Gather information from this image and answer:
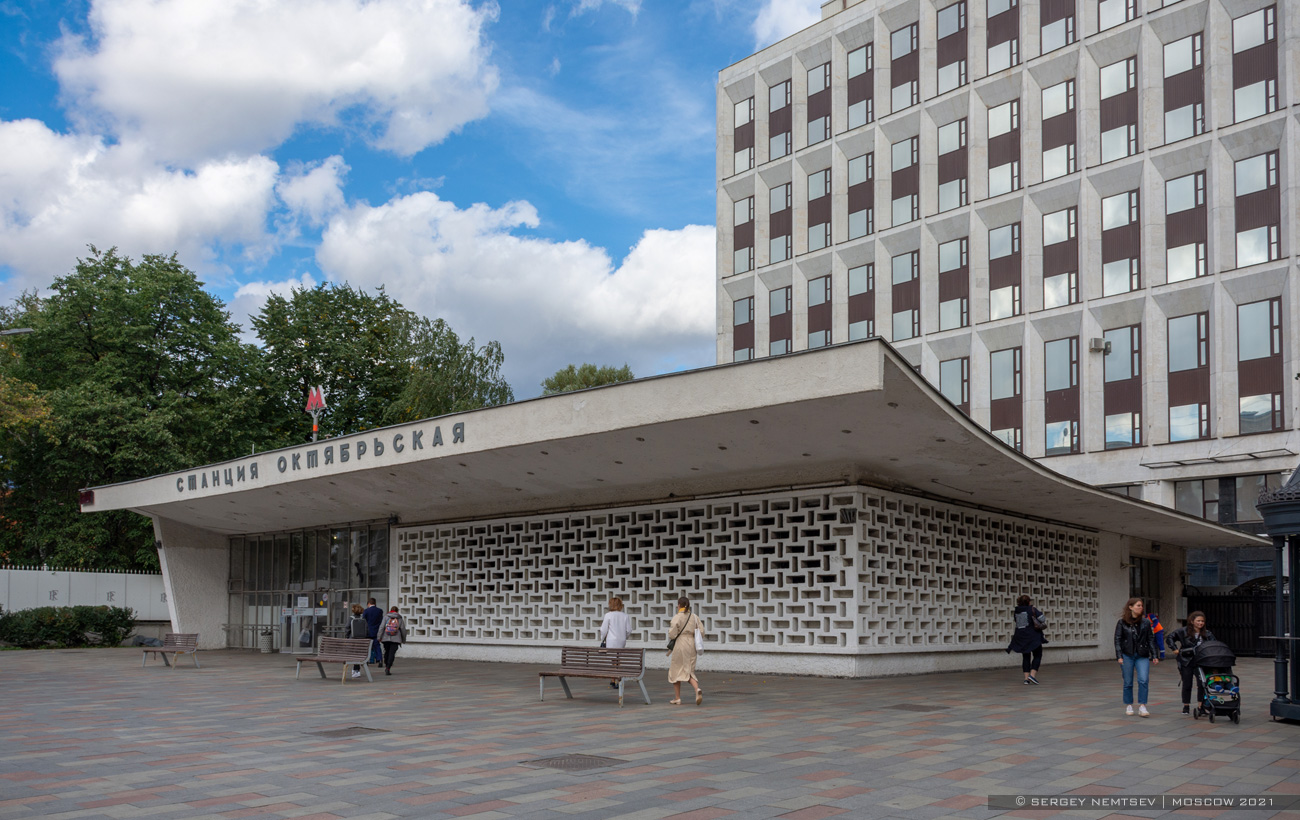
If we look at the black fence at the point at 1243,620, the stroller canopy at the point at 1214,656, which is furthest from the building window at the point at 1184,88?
the stroller canopy at the point at 1214,656

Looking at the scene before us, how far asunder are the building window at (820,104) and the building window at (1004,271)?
941 cm

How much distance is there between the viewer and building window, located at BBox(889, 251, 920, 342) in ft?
137

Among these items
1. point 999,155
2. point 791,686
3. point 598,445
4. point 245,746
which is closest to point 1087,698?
point 791,686

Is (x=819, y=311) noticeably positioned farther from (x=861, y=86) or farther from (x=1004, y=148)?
(x=1004, y=148)

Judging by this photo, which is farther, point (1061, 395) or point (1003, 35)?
point (1003, 35)

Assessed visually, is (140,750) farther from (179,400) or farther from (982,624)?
(179,400)

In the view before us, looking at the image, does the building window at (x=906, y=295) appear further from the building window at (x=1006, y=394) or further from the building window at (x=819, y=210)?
the building window at (x=819, y=210)

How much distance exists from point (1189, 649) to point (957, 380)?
28.8 metres

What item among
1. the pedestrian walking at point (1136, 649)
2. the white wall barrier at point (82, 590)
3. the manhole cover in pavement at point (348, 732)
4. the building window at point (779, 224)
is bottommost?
the white wall barrier at point (82, 590)

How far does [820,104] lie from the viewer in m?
45.9

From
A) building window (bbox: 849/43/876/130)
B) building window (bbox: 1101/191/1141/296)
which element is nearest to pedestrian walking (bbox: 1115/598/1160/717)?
building window (bbox: 1101/191/1141/296)

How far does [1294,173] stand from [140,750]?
34378 millimetres

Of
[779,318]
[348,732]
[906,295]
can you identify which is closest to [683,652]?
[348,732]

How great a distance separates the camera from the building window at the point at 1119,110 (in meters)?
36.4
